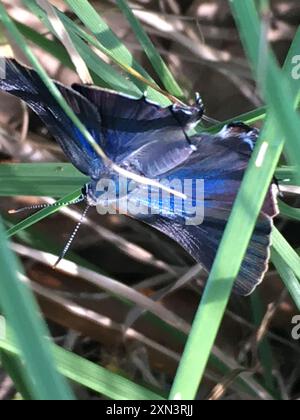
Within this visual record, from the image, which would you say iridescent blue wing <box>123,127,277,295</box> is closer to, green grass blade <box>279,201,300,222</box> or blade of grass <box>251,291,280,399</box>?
green grass blade <box>279,201,300,222</box>

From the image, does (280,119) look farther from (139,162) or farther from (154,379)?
(154,379)

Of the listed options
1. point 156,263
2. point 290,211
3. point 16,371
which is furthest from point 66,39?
point 156,263

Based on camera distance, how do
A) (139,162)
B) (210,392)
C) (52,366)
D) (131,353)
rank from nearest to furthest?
(52,366) → (139,162) → (210,392) → (131,353)

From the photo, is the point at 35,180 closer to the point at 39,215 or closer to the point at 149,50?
the point at 39,215

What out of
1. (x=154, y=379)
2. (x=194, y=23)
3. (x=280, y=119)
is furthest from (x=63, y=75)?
(x=280, y=119)

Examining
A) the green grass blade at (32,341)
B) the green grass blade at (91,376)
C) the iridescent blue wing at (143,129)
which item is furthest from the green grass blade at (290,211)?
the green grass blade at (32,341)

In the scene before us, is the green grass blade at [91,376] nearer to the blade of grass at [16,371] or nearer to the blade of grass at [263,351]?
the blade of grass at [16,371]

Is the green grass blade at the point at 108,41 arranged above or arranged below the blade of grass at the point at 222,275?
above
